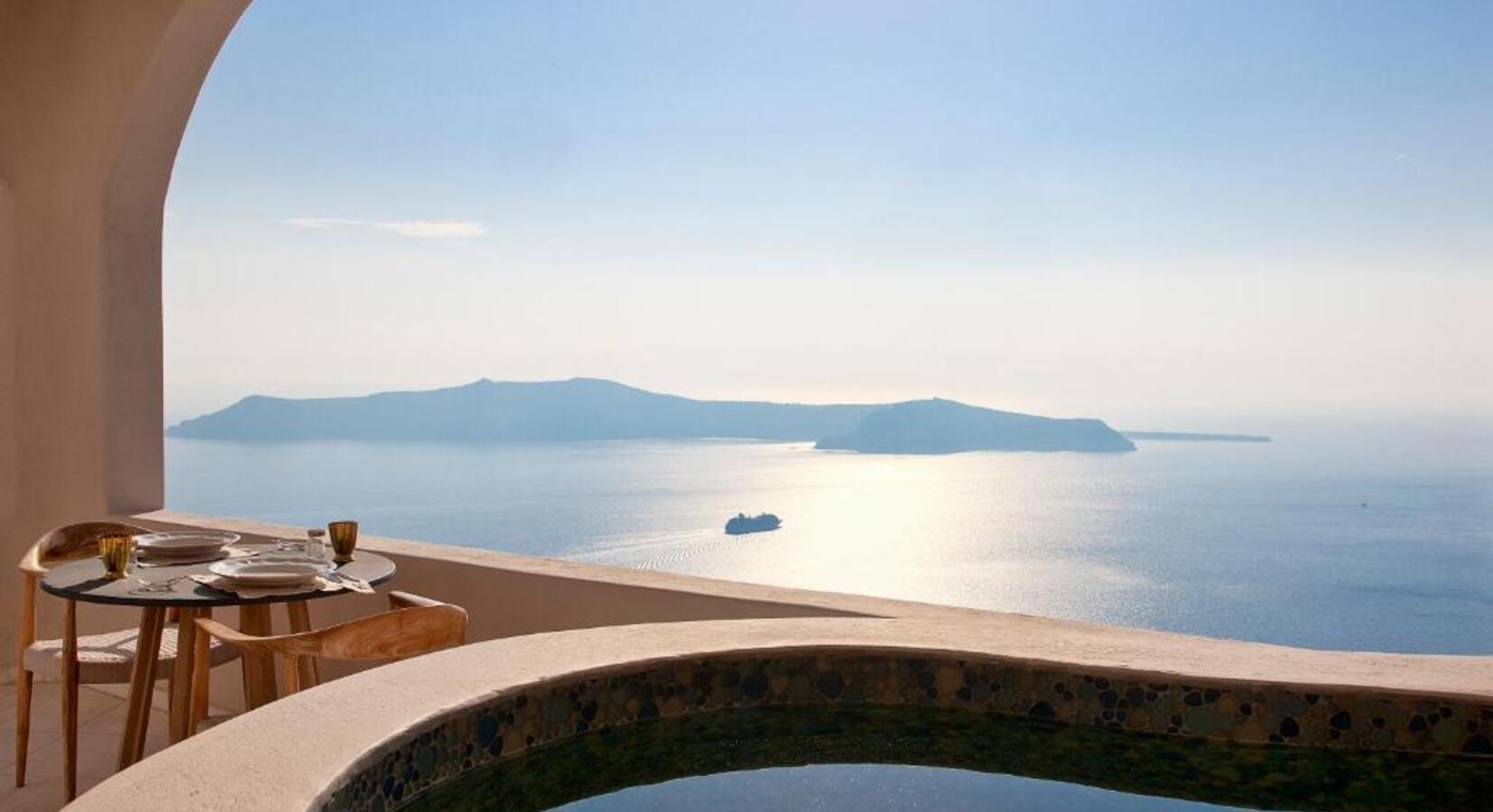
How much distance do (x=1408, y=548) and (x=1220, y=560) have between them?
4.76 metres

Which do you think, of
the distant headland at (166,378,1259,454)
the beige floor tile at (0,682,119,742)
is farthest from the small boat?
the beige floor tile at (0,682,119,742)

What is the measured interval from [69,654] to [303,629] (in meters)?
0.54

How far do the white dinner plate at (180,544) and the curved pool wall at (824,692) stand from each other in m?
1.36

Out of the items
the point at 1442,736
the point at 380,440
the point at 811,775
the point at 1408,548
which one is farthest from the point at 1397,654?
the point at 1408,548

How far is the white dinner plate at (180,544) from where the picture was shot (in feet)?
8.95

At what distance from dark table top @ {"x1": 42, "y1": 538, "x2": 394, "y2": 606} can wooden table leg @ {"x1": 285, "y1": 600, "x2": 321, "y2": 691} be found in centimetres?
21

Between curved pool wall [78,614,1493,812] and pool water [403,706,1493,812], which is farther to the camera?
pool water [403,706,1493,812]

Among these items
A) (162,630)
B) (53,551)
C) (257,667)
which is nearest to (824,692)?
(257,667)

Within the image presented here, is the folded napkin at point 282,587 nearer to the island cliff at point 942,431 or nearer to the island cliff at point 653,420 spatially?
the island cliff at point 653,420

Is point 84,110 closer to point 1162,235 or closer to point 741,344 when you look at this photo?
point 741,344

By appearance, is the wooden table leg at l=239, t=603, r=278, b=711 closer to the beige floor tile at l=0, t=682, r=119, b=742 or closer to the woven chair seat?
the woven chair seat

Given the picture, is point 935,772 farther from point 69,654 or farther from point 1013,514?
point 1013,514

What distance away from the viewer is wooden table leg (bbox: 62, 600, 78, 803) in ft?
8.90

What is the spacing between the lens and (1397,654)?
1786 mm
